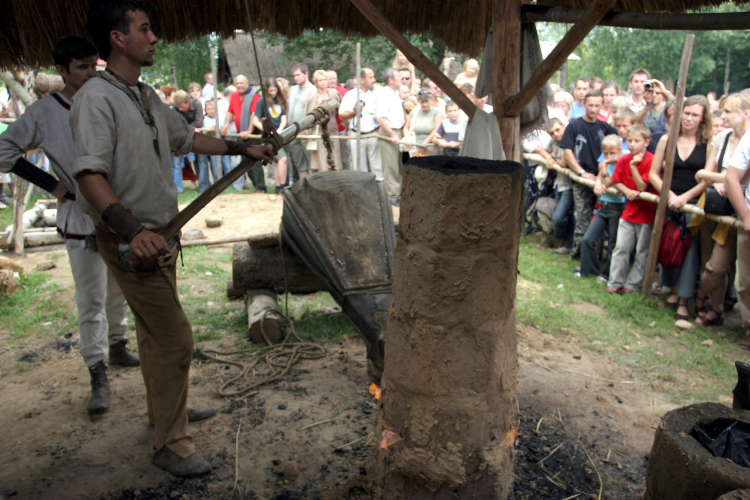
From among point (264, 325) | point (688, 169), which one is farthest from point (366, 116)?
point (264, 325)

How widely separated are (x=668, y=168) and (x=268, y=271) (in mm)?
3594

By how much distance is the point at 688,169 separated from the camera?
520 centimetres

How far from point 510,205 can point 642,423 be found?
195cm

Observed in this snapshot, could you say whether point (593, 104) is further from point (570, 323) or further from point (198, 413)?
point (198, 413)

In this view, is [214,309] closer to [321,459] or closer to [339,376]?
[339,376]

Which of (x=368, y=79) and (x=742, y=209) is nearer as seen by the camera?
(x=742, y=209)

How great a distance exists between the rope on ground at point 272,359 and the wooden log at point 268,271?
395 mm

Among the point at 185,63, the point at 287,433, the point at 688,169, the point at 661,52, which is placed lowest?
the point at 287,433

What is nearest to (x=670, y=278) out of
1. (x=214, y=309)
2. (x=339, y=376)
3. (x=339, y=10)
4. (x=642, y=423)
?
(x=642, y=423)

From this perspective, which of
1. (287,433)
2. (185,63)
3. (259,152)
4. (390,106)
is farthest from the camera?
(185,63)

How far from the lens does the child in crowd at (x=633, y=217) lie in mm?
5473

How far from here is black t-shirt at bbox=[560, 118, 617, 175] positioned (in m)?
6.44

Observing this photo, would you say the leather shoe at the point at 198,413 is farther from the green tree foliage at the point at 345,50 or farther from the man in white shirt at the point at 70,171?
the green tree foliage at the point at 345,50

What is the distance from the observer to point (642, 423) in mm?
3248
